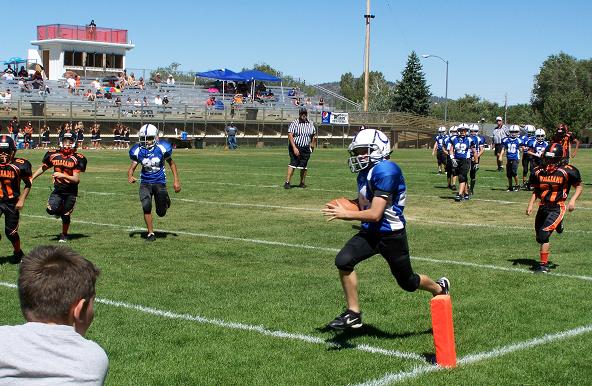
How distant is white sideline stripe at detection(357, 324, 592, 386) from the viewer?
6324 millimetres

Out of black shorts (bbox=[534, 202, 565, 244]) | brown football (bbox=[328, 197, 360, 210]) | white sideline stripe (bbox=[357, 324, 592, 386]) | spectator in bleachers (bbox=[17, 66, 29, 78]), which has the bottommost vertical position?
white sideline stripe (bbox=[357, 324, 592, 386])

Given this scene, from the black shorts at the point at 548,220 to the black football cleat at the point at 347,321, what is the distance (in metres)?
4.11

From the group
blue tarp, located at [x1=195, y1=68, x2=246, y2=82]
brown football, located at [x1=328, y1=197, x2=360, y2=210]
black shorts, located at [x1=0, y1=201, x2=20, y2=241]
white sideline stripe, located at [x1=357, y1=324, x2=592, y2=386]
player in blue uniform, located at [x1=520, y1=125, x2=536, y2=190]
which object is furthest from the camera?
blue tarp, located at [x1=195, y1=68, x2=246, y2=82]

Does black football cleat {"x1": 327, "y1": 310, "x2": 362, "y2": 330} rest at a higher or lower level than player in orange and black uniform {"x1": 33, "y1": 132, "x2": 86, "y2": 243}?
lower

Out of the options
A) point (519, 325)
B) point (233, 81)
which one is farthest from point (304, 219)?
point (233, 81)

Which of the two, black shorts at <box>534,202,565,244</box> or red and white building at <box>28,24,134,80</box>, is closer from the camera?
black shorts at <box>534,202,565,244</box>

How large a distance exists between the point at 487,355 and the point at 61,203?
810 centimetres

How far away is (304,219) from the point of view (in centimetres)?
1622

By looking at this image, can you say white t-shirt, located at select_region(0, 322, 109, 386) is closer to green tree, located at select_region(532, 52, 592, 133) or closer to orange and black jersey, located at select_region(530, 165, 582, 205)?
orange and black jersey, located at select_region(530, 165, 582, 205)

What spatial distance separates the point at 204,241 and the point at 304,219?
3224 mm

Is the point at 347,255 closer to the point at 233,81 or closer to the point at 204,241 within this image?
the point at 204,241

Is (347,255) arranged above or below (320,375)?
above

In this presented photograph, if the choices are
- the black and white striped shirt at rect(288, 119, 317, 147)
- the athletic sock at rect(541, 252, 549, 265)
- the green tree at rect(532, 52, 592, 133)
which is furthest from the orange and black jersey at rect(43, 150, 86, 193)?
the green tree at rect(532, 52, 592, 133)

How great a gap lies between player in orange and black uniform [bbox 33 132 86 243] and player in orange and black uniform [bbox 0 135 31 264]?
181 cm
